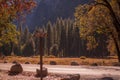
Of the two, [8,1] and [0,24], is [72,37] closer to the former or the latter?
[0,24]

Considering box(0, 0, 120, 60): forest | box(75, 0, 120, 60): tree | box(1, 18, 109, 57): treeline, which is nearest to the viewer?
box(0, 0, 120, 60): forest

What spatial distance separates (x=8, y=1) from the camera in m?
13.3

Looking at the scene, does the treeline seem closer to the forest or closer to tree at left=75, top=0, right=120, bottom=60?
the forest

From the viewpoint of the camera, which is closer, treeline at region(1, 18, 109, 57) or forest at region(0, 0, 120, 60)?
forest at region(0, 0, 120, 60)

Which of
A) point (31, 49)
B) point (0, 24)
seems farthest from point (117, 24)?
point (31, 49)

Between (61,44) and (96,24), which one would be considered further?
(61,44)

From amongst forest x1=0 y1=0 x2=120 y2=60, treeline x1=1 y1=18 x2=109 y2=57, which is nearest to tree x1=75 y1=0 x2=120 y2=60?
forest x1=0 y1=0 x2=120 y2=60

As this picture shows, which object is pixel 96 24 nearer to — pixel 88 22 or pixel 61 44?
pixel 88 22

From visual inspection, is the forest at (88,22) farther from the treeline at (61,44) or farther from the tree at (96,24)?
the treeline at (61,44)

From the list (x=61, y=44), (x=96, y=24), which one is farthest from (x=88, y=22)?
(x=61, y=44)

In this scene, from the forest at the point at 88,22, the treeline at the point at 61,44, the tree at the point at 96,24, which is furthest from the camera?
the treeline at the point at 61,44

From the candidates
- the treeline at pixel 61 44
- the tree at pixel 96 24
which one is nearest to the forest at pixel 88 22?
the tree at pixel 96 24

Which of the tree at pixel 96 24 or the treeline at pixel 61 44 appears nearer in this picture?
the tree at pixel 96 24

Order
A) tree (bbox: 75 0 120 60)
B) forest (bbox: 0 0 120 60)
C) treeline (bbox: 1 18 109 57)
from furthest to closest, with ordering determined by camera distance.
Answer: treeline (bbox: 1 18 109 57) < tree (bbox: 75 0 120 60) < forest (bbox: 0 0 120 60)
